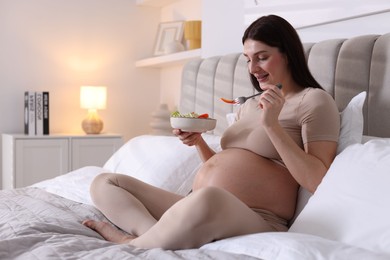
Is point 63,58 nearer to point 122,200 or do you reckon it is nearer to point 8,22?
point 8,22

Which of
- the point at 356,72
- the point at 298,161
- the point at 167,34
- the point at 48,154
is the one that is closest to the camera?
the point at 298,161

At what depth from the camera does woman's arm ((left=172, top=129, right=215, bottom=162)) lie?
2.02m

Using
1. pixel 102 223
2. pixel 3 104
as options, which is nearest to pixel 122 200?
pixel 102 223

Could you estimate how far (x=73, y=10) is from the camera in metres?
4.41

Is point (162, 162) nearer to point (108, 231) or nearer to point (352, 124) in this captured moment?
point (108, 231)

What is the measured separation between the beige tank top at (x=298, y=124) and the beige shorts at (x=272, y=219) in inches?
7.4

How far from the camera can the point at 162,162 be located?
2357 millimetres

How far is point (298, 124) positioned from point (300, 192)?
0.21m

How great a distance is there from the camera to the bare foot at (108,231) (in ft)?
5.62

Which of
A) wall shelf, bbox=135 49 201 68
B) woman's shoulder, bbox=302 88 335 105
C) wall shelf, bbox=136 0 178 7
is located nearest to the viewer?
woman's shoulder, bbox=302 88 335 105

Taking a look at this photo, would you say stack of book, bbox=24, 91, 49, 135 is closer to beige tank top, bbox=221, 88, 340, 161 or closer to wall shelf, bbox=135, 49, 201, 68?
wall shelf, bbox=135, 49, 201, 68

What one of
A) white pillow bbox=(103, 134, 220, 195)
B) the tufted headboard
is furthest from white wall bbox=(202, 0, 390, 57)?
white pillow bbox=(103, 134, 220, 195)

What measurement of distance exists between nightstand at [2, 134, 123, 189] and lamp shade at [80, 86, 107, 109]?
9.2 inches

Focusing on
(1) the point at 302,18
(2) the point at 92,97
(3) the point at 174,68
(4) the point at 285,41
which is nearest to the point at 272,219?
(4) the point at 285,41
